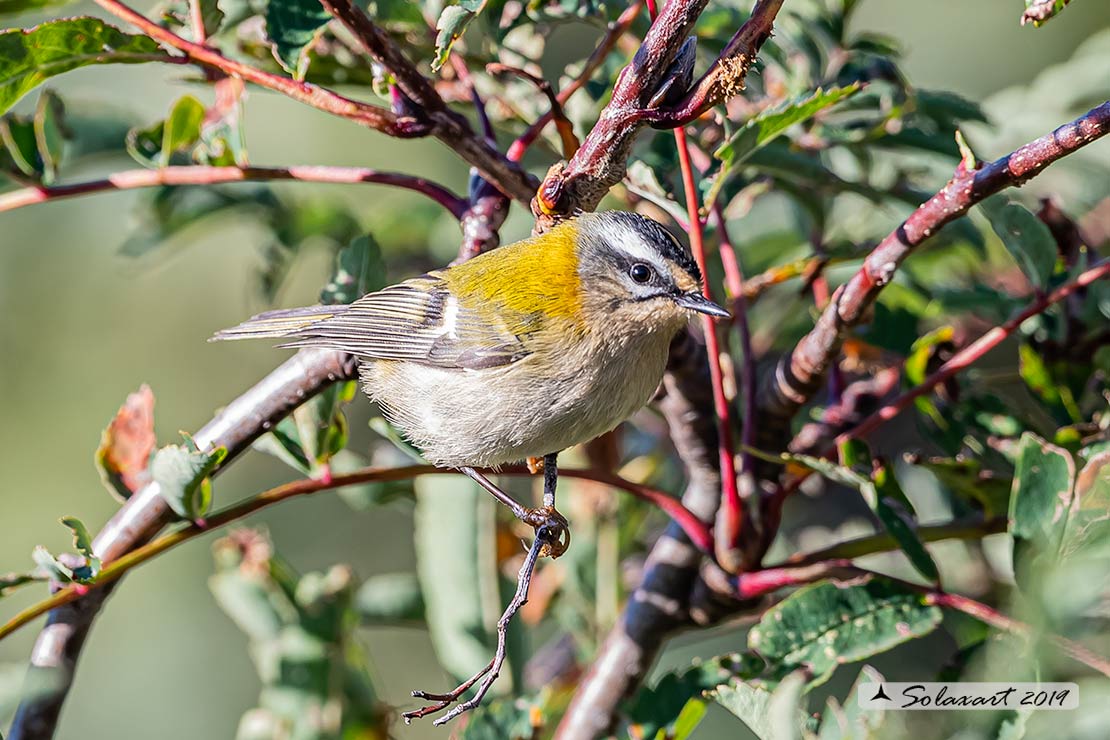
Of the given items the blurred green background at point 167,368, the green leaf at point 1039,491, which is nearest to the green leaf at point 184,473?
the green leaf at point 1039,491

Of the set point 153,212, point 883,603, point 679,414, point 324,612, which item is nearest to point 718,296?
point 679,414

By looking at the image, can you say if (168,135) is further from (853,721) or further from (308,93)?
(853,721)

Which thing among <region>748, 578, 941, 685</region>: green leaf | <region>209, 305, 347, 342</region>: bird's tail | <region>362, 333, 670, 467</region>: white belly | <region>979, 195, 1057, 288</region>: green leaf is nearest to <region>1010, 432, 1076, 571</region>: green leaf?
<region>748, 578, 941, 685</region>: green leaf

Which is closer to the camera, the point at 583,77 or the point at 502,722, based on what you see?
the point at 583,77

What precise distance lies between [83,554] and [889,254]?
0.99 meters

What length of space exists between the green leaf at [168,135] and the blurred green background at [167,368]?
1.50 metres

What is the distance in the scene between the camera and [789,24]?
170 centimetres

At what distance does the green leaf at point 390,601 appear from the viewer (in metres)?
1.99

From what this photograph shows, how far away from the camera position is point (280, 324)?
5.87 feet

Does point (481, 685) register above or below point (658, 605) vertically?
below

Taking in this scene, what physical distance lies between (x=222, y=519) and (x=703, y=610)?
678mm

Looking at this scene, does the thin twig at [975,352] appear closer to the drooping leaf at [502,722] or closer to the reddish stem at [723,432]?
the reddish stem at [723,432]

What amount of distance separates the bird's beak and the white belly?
0.06 metres

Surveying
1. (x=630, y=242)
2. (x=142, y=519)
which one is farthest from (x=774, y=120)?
(x=142, y=519)
